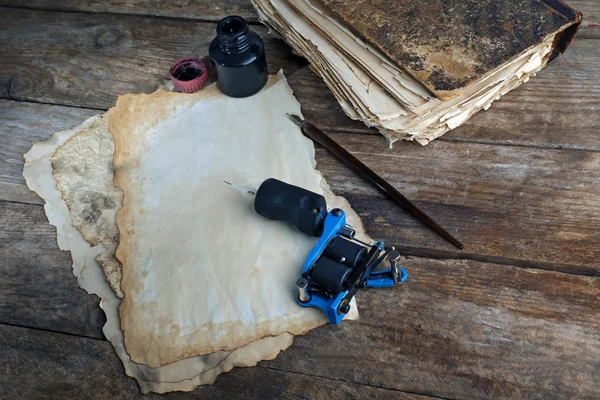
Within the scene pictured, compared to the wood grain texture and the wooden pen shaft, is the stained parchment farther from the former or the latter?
the wood grain texture

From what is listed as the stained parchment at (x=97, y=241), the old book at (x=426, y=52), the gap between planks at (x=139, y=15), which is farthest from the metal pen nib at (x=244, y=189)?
the gap between planks at (x=139, y=15)

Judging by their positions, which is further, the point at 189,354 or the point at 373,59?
the point at 373,59

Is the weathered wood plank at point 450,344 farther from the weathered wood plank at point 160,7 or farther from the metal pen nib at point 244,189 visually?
the weathered wood plank at point 160,7

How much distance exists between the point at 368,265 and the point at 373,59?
0.40 metres

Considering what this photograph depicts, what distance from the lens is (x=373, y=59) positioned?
1.05 meters

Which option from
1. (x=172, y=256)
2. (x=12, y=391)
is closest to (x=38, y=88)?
(x=172, y=256)

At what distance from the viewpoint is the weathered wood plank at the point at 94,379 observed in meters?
0.85

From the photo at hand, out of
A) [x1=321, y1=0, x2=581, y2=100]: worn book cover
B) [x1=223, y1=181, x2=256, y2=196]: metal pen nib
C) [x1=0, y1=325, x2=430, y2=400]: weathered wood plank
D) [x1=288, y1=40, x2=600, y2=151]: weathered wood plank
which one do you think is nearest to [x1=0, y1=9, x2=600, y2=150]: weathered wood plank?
[x1=288, y1=40, x2=600, y2=151]: weathered wood plank

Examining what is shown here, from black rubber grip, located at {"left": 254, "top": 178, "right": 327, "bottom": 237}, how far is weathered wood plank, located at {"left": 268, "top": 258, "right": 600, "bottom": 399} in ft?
0.47

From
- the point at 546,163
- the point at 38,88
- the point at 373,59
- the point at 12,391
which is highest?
the point at 373,59

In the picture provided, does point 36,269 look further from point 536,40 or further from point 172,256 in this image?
point 536,40

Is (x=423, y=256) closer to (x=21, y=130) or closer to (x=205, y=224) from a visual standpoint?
(x=205, y=224)

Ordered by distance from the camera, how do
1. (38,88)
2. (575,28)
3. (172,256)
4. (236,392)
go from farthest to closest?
(38,88) < (575,28) < (172,256) < (236,392)

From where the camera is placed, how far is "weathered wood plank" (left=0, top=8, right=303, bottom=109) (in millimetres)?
1238
